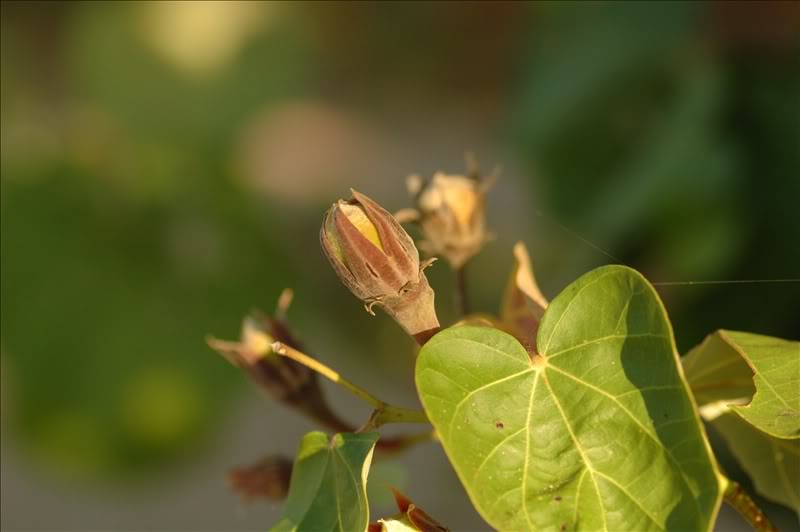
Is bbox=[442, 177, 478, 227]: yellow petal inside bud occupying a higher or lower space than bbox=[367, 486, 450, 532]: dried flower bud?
higher

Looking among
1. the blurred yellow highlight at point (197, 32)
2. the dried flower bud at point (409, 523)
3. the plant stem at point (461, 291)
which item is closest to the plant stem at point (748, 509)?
the dried flower bud at point (409, 523)

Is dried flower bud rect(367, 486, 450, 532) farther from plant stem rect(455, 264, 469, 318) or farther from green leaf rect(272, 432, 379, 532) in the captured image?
plant stem rect(455, 264, 469, 318)

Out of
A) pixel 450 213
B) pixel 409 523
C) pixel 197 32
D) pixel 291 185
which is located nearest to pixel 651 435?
pixel 409 523

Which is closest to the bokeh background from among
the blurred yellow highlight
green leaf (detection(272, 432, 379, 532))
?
the blurred yellow highlight

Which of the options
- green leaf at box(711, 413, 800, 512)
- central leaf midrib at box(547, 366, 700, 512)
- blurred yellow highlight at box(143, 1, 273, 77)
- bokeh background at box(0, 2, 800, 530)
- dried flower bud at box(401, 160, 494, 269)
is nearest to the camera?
central leaf midrib at box(547, 366, 700, 512)

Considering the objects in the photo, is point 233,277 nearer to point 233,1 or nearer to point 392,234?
point 233,1

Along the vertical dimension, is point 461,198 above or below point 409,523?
above

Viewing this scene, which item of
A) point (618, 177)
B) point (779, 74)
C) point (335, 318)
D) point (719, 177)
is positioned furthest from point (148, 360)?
point (779, 74)

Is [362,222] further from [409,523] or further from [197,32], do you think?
[197,32]
